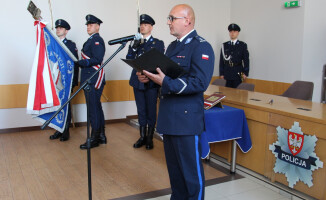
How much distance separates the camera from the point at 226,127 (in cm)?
296

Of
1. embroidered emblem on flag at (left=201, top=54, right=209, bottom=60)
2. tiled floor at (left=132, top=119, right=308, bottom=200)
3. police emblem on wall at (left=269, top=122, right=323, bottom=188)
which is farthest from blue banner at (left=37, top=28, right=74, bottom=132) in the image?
police emblem on wall at (left=269, top=122, right=323, bottom=188)

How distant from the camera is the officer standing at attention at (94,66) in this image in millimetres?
3838

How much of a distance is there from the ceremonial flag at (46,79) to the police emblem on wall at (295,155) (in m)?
2.19

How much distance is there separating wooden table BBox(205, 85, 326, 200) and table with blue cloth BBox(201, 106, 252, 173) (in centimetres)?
7

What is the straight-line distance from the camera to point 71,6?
5.03 m

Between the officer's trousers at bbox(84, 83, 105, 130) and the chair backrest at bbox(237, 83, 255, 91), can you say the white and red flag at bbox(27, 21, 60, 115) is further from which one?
→ the chair backrest at bbox(237, 83, 255, 91)

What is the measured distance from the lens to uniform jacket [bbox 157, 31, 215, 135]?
1.82m

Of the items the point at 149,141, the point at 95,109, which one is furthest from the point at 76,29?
the point at 149,141

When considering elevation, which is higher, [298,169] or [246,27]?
[246,27]

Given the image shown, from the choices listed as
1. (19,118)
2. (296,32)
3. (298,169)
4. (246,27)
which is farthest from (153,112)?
(246,27)

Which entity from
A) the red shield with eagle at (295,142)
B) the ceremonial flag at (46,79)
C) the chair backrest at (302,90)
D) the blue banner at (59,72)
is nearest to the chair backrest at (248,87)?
the chair backrest at (302,90)

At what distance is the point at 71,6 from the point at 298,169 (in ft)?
13.7

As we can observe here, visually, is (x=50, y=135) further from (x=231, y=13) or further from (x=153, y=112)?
(x=231, y=13)

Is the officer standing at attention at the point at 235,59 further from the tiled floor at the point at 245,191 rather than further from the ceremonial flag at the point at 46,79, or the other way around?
the ceremonial flag at the point at 46,79
